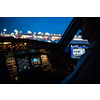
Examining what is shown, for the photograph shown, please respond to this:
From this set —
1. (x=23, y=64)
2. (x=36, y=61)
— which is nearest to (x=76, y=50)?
(x=36, y=61)

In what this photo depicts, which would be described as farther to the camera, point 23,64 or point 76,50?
point 76,50

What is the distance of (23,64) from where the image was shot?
5.93 ft

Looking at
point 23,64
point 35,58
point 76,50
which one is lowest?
point 23,64

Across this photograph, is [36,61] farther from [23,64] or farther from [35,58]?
[23,64]

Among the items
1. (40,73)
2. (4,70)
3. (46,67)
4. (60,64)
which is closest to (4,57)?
(4,70)

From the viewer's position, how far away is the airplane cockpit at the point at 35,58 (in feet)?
5.14

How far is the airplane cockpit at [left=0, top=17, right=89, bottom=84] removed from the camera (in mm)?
1566

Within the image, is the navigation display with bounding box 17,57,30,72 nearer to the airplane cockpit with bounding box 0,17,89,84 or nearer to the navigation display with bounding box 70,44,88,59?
the airplane cockpit with bounding box 0,17,89,84

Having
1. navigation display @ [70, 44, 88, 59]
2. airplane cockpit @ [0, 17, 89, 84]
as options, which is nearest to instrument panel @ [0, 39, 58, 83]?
airplane cockpit @ [0, 17, 89, 84]

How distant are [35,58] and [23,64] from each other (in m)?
0.37

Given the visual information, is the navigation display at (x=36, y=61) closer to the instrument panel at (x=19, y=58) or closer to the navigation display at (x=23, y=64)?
the instrument panel at (x=19, y=58)

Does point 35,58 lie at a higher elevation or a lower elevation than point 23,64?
higher
